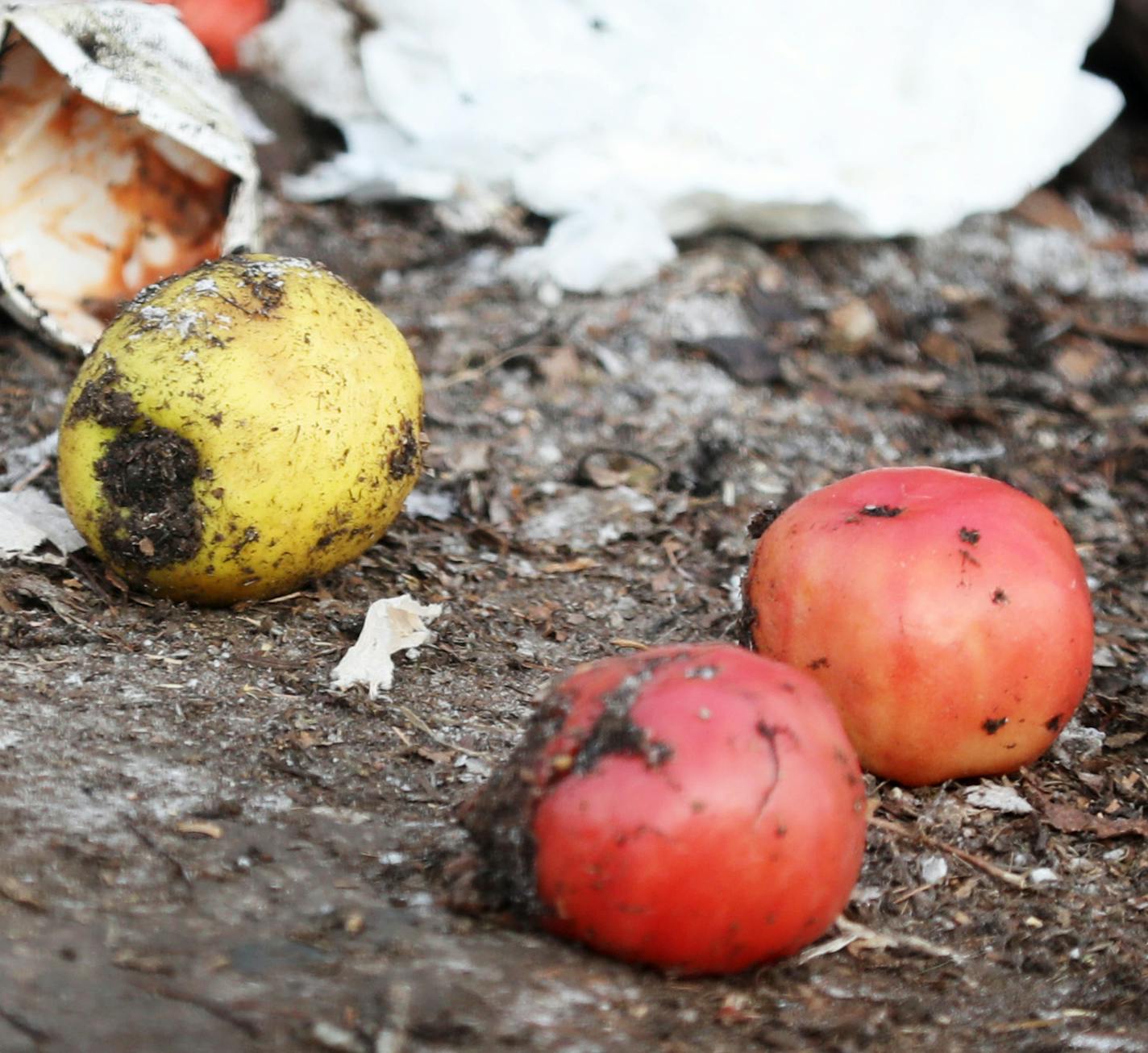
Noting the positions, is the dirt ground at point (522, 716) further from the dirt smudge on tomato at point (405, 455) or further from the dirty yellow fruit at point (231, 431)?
the dirt smudge on tomato at point (405, 455)

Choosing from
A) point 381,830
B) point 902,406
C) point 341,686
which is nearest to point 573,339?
point 902,406

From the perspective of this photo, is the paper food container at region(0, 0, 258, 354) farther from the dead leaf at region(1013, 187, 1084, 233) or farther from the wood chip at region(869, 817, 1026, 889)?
the dead leaf at region(1013, 187, 1084, 233)

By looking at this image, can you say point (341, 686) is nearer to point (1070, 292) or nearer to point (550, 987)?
→ point (550, 987)

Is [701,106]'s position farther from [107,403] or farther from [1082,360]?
[107,403]

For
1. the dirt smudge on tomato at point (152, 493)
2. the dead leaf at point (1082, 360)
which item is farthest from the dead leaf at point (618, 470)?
the dead leaf at point (1082, 360)

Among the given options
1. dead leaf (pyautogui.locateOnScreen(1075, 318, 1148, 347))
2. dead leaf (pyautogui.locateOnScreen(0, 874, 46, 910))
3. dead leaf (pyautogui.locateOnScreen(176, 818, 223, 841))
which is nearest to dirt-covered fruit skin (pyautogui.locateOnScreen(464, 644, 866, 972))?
dead leaf (pyautogui.locateOnScreen(176, 818, 223, 841))
